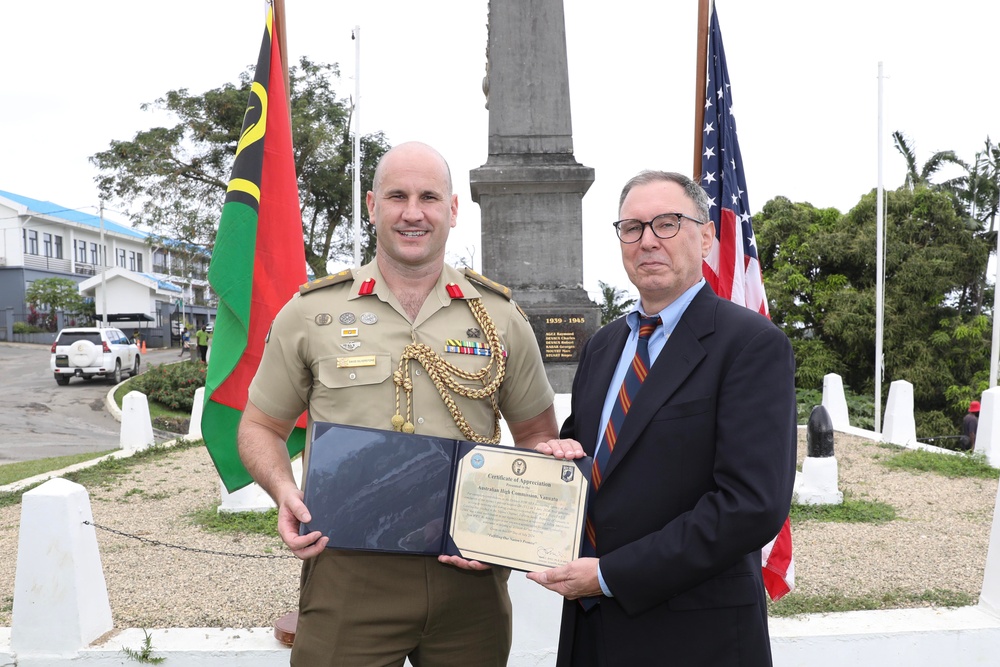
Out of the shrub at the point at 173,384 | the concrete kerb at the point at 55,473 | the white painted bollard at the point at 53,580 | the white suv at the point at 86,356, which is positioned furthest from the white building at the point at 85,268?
the white painted bollard at the point at 53,580

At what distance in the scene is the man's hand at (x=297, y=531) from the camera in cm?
203

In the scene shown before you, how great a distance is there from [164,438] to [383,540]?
43.3ft

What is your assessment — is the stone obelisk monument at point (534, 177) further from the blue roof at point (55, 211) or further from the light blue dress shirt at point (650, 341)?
the blue roof at point (55, 211)

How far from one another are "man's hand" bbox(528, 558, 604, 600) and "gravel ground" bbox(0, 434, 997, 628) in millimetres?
2667

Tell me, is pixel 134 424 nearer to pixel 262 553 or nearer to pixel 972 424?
pixel 262 553

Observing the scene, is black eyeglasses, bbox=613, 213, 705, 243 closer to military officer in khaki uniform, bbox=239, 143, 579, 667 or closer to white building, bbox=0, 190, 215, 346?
military officer in khaki uniform, bbox=239, 143, 579, 667

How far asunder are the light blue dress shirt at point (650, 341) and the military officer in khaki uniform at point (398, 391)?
0.43 metres

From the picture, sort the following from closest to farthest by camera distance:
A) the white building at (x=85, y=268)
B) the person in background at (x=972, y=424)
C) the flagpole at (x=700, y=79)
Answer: the flagpole at (x=700, y=79) → the person in background at (x=972, y=424) → the white building at (x=85, y=268)

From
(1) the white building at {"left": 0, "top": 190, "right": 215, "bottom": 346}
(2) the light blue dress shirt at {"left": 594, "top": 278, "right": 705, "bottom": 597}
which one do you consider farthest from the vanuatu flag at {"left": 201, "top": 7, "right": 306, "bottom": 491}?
(1) the white building at {"left": 0, "top": 190, "right": 215, "bottom": 346}

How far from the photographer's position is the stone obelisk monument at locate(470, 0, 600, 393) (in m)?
5.36

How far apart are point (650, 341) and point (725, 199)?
2625 mm

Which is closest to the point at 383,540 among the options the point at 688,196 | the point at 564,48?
the point at 688,196

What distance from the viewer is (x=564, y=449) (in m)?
1.91

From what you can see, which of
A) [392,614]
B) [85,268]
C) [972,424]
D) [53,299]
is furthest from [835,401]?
[85,268]
